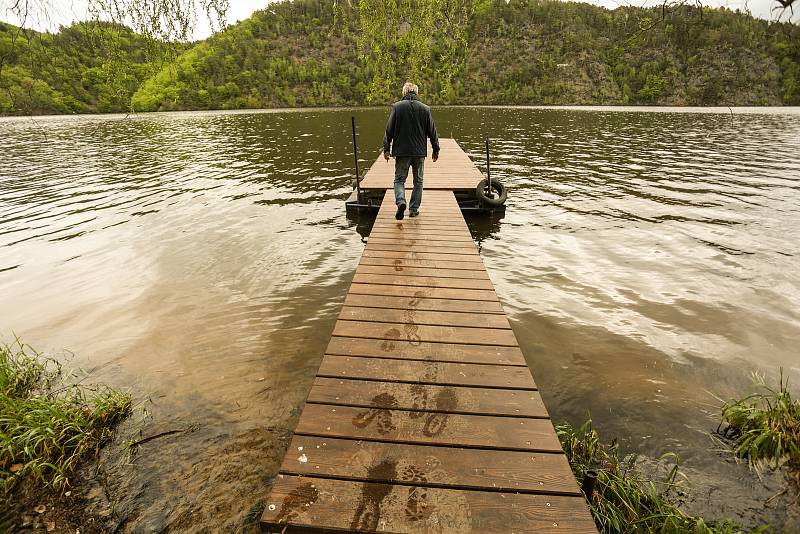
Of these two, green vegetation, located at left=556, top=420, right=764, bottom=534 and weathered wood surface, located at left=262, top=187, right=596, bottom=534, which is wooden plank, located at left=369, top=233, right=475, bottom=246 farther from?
green vegetation, located at left=556, top=420, right=764, bottom=534

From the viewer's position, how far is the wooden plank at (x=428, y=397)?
306cm

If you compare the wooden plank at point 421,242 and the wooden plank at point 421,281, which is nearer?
the wooden plank at point 421,281

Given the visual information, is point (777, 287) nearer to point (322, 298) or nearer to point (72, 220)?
point (322, 298)

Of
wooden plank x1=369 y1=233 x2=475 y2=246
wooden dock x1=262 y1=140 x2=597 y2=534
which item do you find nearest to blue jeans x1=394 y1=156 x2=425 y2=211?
wooden plank x1=369 y1=233 x2=475 y2=246

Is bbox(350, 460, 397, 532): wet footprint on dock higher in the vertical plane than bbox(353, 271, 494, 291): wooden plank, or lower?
lower

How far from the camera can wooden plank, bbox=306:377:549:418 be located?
306cm

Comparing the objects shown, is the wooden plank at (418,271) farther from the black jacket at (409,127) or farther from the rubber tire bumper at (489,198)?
the rubber tire bumper at (489,198)

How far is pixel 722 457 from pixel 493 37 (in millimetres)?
122890

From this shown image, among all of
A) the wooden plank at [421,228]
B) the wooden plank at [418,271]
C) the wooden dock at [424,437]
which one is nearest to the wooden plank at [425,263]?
the wooden plank at [418,271]

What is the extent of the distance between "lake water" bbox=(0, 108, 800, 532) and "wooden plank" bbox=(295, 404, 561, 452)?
3.66 ft

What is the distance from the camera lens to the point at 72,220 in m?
11.3

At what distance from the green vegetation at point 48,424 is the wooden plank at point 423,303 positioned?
2.95m

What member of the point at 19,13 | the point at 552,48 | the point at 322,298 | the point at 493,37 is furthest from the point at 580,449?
the point at 493,37

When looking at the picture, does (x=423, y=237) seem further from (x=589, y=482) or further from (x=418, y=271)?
(x=589, y=482)
